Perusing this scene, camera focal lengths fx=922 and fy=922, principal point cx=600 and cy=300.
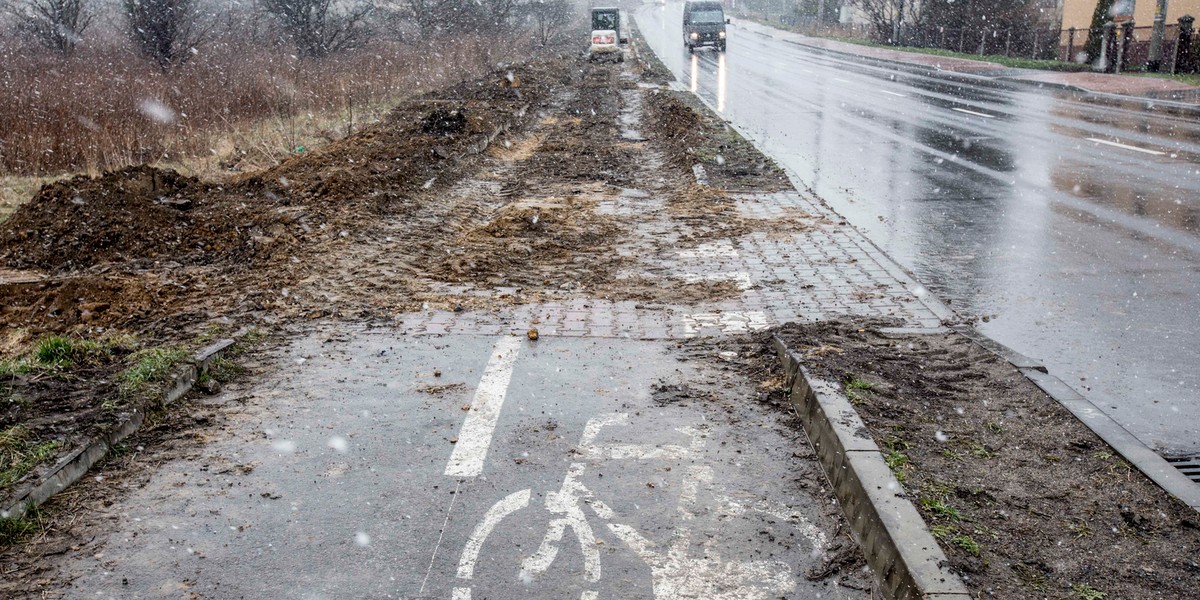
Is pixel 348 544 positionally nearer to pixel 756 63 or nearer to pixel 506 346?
pixel 506 346

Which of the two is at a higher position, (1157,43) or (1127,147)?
(1157,43)

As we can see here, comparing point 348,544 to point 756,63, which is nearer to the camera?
point 348,544

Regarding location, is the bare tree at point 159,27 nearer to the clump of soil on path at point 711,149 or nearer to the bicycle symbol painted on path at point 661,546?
the clump of soil on path at point 711,149

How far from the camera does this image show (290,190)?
11125mm

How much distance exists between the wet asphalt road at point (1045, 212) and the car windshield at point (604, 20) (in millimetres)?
18309

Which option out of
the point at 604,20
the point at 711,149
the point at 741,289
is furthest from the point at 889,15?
the point at 741,289

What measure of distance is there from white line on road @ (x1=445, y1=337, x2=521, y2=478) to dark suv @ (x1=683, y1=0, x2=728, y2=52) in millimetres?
40606

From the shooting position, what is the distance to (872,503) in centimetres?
402

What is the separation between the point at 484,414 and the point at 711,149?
1050 cm

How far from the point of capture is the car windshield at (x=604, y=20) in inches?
1641

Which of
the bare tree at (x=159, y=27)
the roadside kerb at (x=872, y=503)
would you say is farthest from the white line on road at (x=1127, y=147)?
the bare tree at (x=159, y=27)

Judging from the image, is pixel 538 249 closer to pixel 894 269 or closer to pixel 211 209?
pixel 894 269

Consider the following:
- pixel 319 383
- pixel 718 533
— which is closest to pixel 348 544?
pixel 718 533

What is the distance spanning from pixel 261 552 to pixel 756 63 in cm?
3733
